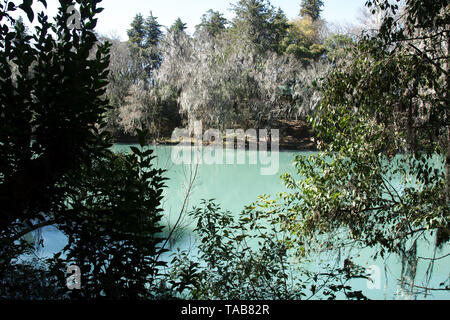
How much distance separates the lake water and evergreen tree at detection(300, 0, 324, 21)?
14.9 meters

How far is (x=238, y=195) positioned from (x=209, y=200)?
26.2 ft

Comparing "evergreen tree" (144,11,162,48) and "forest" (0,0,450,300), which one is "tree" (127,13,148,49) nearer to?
"evergreen tree" (144,11,162,48)

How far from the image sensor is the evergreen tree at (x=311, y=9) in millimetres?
27797


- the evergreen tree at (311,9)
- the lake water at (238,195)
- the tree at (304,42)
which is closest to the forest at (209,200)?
the lake water at (238,195)

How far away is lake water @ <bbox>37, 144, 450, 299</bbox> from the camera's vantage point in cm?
406

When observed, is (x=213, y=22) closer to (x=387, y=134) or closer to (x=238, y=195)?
(x=238, y=195)

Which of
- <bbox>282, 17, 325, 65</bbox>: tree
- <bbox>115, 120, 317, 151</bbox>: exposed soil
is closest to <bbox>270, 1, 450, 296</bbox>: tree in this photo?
<bbox>115, 120, 317, 151</bbox>: exposed soil

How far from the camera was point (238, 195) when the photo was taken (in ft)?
34.3

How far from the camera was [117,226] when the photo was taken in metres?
1.39

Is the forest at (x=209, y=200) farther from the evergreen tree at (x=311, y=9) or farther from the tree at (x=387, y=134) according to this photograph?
the evergreen tree at (x=311, y=9)

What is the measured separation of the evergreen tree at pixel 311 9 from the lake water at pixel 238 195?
14927mm

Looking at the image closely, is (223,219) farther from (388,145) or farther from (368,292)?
(368,292)

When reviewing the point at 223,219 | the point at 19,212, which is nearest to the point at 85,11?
the point at 19,212

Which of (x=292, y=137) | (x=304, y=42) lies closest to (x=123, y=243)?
(x=292, y=137)
